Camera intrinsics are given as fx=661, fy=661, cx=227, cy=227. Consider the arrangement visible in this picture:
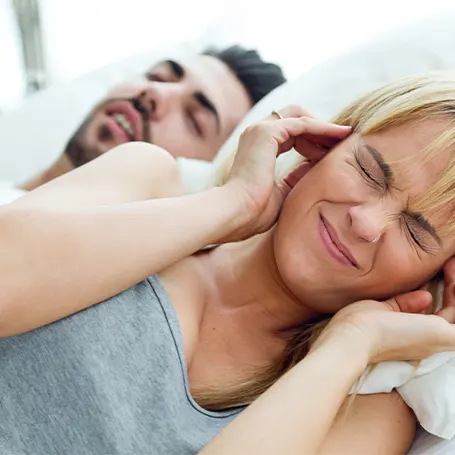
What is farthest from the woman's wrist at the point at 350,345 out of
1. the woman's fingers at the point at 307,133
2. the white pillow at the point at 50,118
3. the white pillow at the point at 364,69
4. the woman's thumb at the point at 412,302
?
the white pillow at the point at 50,118

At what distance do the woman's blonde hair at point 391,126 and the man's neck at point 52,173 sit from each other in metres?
0.72

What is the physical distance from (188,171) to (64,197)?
0.54m

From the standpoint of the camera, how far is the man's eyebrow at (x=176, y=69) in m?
1.53

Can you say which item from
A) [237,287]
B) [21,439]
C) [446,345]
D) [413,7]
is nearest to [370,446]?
[446,345]

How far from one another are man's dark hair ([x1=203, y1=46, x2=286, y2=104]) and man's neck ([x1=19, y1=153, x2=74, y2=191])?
1.44 ft

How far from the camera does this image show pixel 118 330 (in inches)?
32.4

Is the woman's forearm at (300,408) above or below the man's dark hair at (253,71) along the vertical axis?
below

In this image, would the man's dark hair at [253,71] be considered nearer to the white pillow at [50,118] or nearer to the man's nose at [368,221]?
the white pillow at [50,118]

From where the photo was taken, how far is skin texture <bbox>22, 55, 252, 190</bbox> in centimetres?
150

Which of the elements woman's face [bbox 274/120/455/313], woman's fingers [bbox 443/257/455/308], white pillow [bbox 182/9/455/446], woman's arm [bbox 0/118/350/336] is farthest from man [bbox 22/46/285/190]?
woman's fingers [bbox 443/257/455/308]

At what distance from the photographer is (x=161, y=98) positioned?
1495 millimetres

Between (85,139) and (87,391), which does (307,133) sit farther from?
(85,139)

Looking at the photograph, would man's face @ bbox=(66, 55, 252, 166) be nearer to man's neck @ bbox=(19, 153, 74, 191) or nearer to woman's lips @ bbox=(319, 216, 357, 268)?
man's neck @ bbox=(19, 153, 74, 191)

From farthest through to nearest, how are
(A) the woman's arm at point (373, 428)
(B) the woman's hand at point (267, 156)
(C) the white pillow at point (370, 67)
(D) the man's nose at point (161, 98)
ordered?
1. (D) the man's nose at point (161, 98)
2. (C) the white pillow at point (370, 67)
3. (B) the woman's hand at point (267, 156)
4. (A) the woman's arm at point (373, 428)
